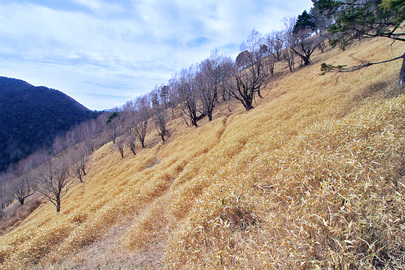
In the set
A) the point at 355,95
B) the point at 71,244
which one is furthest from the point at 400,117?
the point at 71,244

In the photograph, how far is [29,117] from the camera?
137875 millimetres

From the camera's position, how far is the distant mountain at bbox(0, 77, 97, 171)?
377 feet

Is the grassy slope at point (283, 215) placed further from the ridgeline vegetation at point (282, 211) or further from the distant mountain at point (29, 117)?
the distant mountain at point (29, 117)

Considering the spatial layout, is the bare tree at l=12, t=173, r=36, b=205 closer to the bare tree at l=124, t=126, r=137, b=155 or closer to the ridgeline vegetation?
the bare tree at l=124, t=126, r=137, b=155

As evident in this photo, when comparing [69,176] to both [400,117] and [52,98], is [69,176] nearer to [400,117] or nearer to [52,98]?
[400,117]

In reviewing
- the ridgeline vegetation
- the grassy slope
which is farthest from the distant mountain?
the grassy slope

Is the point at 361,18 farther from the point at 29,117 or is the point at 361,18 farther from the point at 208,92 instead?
the point at 29,117

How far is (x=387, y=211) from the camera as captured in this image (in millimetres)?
3457

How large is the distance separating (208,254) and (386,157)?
594cm

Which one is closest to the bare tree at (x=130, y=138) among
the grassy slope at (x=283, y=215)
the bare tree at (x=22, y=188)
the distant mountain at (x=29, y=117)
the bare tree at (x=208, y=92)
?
the bare tree at (x=208, y=92)

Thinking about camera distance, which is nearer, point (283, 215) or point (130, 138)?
point (283, 215)

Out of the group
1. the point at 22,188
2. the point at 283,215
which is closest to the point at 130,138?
the point at 22,188

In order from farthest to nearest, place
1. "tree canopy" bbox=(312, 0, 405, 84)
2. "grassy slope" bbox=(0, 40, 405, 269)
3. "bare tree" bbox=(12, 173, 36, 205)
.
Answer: "bare tree" bbox=(12, 173, 36, 205), "tree canopy" bbox=(312, 0, 405, 84), "grassy slope" bbox=(0, 40, 405, 269)

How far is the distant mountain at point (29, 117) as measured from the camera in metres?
115
